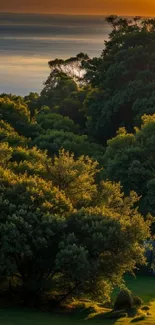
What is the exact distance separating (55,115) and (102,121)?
33.7 feet

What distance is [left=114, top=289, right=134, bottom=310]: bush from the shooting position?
43.8 metres

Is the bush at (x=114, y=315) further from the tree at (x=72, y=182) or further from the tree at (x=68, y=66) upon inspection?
the tree at (x=68, y=66)

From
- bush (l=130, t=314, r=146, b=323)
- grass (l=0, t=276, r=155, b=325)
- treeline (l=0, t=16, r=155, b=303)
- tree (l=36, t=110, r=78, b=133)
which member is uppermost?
tree (l=36, t=110, r=78, b=133)

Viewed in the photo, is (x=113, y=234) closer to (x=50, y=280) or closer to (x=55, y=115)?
(x=50, y=280)

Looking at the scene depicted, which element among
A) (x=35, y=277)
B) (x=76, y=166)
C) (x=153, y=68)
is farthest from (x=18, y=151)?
(x=153, y=68)

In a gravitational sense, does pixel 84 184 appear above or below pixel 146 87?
below

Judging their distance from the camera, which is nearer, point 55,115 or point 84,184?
point 84,184

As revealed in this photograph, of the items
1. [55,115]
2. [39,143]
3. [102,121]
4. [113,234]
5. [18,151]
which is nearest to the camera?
[113,234]

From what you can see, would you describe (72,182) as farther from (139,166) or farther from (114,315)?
(139,166)

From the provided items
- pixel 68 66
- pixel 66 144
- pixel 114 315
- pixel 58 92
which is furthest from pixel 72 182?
pixel 68 66

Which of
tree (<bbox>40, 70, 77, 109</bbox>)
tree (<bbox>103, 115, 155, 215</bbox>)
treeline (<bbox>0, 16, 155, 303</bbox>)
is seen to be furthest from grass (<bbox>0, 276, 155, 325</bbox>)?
tree (<bbox>40, 70, 77, 109</bbox>)

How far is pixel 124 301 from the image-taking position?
144 feet

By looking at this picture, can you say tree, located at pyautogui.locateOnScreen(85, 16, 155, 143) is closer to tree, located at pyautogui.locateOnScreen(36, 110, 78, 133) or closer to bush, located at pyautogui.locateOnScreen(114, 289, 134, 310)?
tree, located at pyautogui.locateOnScreen(36, 110, 78, 133)

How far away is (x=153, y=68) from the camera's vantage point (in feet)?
321
